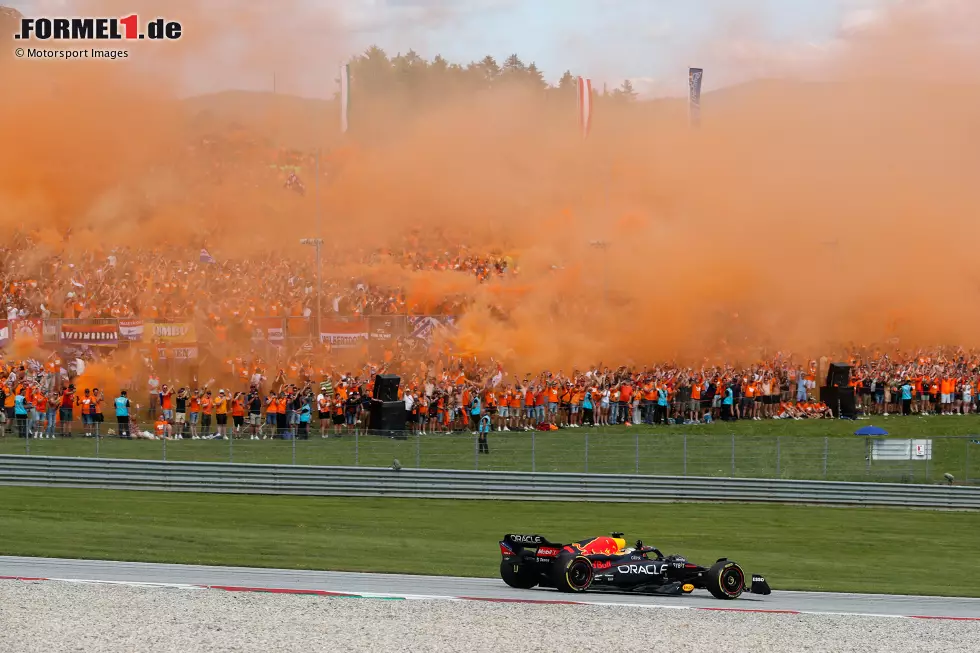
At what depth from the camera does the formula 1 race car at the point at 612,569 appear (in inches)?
712

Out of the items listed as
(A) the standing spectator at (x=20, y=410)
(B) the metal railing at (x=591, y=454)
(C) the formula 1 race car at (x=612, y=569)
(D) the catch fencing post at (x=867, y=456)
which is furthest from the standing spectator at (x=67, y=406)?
(D) the catch fencing post at (x=867, y=456)

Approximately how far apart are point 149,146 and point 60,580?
39.6 metres

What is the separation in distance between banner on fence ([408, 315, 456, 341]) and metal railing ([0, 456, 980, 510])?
14452 mm

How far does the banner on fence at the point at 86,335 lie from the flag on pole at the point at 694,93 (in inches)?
1089

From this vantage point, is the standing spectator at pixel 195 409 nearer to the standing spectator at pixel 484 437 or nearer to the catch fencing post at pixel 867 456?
the standing spectator at pixel 484 437

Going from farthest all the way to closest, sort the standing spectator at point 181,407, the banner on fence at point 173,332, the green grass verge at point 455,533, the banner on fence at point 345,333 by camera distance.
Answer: the banner on fence at point 345,333, the banner on fence at point 173,332, the standing spectator at point 181,407, the green grass verge at point 455,533

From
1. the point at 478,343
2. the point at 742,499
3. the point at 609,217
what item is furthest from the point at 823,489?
the point at 609,217

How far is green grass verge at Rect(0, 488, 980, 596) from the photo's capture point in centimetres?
2125

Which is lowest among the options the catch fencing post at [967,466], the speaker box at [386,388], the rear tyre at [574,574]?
the rear tyre at [574,574]

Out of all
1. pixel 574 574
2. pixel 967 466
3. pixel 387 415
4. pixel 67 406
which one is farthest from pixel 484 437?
pixel 574 574

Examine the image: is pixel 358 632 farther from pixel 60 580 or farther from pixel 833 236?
pixel 833 236

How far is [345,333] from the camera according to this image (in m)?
43.2

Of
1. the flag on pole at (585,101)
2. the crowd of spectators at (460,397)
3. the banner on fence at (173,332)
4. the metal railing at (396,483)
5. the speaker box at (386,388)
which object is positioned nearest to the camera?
the metal railing at (396,483)

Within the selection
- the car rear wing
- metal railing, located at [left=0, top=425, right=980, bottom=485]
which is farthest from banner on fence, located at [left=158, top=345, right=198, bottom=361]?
the car rear wing
